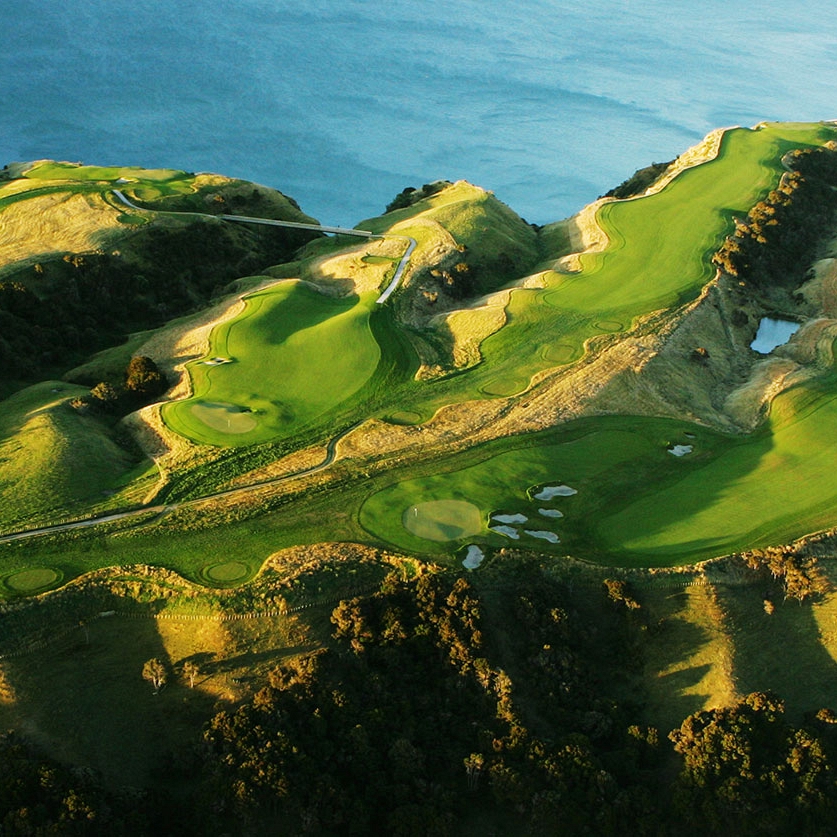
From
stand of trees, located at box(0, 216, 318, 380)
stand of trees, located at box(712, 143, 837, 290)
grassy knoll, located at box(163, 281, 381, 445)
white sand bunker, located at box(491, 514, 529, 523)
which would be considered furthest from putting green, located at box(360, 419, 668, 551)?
stand of trees, located at box(0, 216, 318, 380)

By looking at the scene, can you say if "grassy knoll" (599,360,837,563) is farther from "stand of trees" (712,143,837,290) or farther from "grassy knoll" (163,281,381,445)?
"stand of trees" (712,143,837,290)

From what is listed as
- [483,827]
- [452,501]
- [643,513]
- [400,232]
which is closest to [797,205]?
[400,232]

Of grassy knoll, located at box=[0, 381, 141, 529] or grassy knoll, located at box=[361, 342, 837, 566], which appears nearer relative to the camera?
grassy knoll, located at box=[0, 381, 141, 529]

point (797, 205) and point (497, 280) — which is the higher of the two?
point (797, 205)

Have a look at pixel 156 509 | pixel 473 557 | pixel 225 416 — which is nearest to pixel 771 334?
pixel 473 557

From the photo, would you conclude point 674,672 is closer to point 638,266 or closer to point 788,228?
point 638,266

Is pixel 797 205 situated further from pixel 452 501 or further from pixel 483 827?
pixel 483 827
